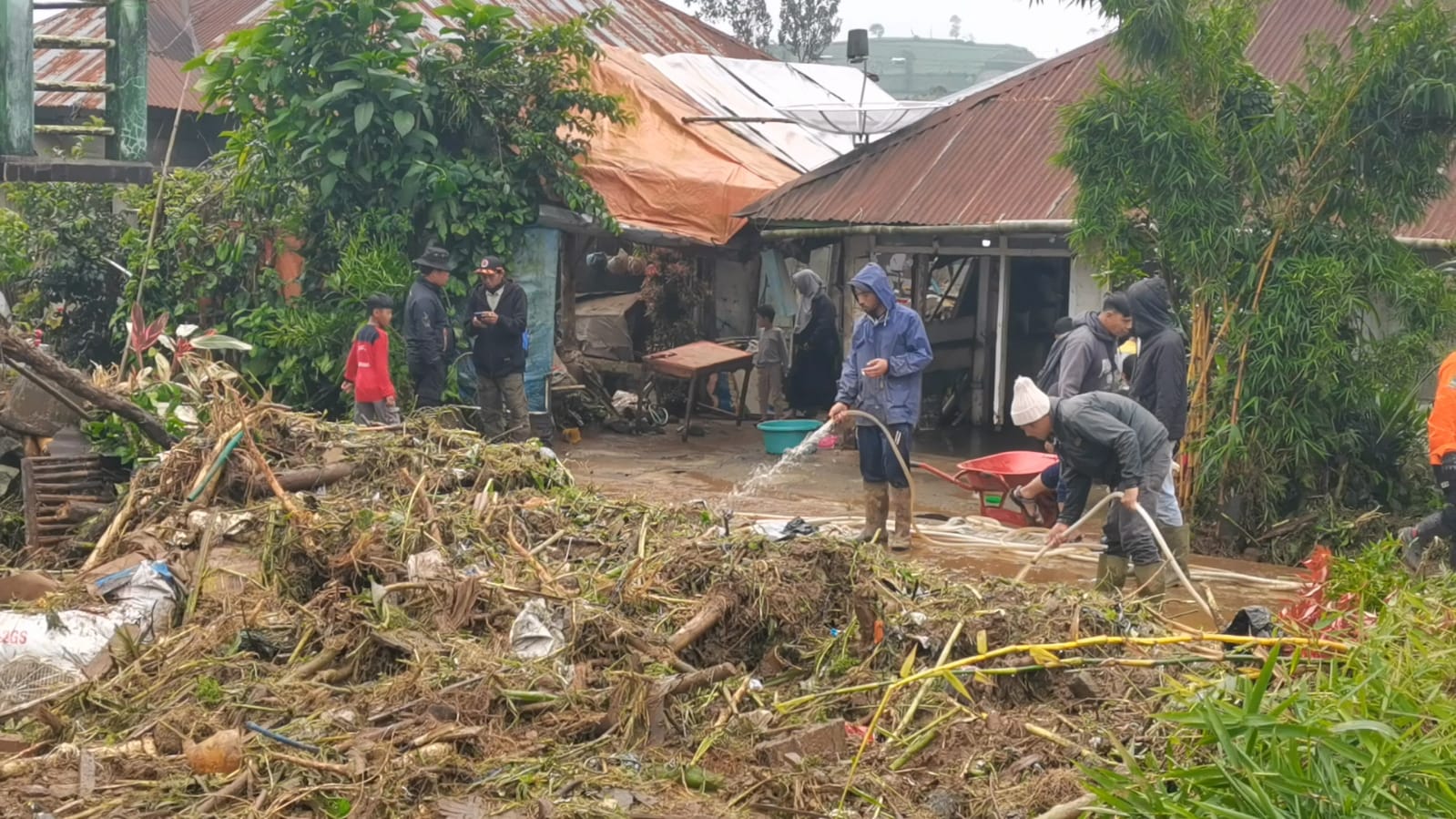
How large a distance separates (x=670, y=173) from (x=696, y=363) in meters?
2.12

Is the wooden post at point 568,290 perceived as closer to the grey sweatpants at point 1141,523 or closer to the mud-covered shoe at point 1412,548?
the grey sweatpants at point 1141,523

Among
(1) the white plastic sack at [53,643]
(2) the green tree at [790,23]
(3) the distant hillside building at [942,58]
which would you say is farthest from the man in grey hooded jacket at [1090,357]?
(3) the distant hillside building at [942,58]

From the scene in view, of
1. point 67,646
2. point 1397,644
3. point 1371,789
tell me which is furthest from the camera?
point 67,646

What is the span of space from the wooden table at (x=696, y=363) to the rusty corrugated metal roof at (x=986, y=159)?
1415 mm

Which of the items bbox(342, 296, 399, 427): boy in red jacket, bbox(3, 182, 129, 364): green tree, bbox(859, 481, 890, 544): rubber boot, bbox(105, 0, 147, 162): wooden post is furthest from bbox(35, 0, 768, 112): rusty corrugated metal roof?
bbox(859, 481, 890, 544): rubber boot

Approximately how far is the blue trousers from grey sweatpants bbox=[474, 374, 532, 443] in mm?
3929

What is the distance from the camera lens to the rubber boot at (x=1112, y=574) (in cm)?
816

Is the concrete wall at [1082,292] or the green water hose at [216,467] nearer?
the green water hose at [216,467]

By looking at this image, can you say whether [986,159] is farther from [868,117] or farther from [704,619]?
[704,619]

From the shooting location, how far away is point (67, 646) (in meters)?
6.56

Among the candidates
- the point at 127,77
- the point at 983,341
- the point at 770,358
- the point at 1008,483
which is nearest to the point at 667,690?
the point at 1008,483

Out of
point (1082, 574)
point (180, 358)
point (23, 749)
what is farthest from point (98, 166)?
point (1082, 574)

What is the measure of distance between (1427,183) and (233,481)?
749 centimetres

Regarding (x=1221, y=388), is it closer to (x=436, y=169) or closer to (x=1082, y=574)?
(x=1082, y=574)
